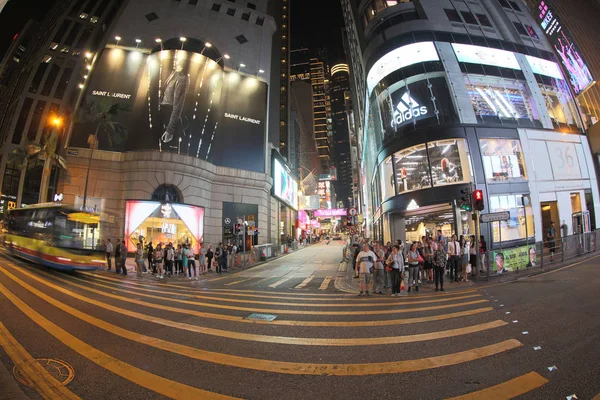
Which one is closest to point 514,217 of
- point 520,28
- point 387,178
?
point 387,178

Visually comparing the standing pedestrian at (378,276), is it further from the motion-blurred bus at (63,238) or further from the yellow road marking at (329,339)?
the motion-blurred bus at (63,238)

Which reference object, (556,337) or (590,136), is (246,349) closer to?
(556,337)

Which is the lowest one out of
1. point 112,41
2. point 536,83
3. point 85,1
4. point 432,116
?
point 432,116

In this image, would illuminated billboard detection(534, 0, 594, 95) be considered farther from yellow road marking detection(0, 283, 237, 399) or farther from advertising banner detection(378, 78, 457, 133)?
yellow road marking detection(0, 283, 237, 399)

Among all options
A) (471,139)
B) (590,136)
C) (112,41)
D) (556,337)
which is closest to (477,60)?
(471,139)

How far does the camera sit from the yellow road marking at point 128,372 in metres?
3.15

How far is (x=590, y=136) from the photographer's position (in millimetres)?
24531

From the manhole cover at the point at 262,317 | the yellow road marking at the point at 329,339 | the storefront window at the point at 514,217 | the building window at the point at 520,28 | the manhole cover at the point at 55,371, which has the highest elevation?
the building window at the point at 520,28

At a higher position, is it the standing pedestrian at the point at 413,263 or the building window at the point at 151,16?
the building window at the point at 151,16

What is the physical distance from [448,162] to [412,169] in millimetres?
2847

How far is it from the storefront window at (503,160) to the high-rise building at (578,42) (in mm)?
11175

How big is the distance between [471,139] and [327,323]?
2106 centimetres

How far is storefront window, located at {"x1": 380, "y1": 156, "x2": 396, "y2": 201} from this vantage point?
2578 cm

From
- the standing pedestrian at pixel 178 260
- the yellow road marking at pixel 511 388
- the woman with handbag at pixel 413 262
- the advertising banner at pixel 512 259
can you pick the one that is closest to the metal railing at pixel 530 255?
the advertising banner at pixel 512 259
